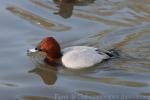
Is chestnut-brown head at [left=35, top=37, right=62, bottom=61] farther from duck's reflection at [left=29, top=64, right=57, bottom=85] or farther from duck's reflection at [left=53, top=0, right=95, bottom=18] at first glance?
duck's reflection at [left=53, top=0, right=95, bottom=18]

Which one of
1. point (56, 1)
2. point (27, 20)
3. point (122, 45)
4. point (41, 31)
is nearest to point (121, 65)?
point (122, 45)

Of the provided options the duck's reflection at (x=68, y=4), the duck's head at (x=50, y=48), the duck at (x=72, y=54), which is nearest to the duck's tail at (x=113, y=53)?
the duck at (x=72, y=54)

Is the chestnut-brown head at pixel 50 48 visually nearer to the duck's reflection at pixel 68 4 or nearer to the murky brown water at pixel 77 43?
the murky brown water at pixel 77 43

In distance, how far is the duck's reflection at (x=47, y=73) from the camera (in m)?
9.11

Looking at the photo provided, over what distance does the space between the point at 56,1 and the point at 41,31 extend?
2324 mm

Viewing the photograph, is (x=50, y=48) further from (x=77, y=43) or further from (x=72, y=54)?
(x=77, y=43)

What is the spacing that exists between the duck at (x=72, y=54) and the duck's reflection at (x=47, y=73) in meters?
0.14

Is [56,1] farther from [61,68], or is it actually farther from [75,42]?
[61,68]

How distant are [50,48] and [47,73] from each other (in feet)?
1.54

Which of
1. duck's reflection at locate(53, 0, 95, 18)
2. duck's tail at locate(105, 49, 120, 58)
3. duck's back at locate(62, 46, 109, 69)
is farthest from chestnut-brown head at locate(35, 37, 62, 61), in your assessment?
duck's reflection at locate(53, 0, 95, 18)

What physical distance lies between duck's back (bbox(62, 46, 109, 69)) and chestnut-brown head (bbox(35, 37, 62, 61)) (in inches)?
6.4

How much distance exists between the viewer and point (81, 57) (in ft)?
30.8

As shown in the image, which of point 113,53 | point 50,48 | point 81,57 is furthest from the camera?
point 113,53

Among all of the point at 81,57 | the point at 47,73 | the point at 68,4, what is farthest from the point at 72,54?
the point at 68,4
